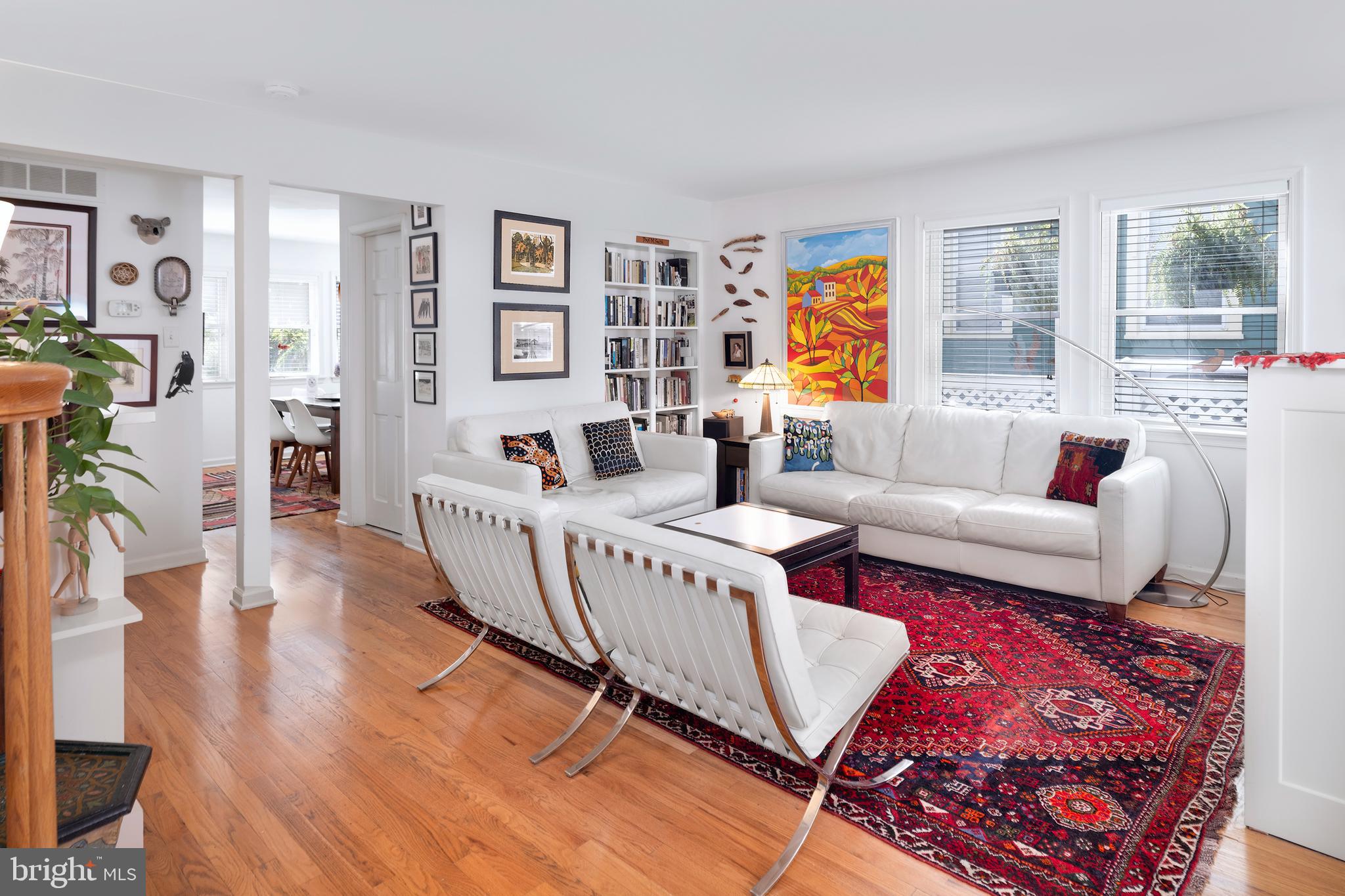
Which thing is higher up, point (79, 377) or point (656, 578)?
point (79, 377)

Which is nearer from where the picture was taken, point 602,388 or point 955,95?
point 955,95

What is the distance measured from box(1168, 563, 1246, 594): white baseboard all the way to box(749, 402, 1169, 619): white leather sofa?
66mm

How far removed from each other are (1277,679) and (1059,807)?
0.68 m

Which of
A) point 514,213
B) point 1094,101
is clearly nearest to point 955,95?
point 1094,101

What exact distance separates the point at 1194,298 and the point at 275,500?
274 inches

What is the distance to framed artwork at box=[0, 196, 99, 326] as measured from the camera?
4160 millimetres

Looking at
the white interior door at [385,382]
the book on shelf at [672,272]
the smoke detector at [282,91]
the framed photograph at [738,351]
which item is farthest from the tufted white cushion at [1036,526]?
the smoke detector at [282,91]

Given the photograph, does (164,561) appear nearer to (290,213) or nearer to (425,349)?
(425,349)

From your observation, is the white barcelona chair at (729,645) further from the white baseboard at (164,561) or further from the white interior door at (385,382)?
the white baseboard at (164,561)

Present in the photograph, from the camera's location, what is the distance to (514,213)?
207 inches

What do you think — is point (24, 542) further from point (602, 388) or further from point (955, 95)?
point (602, 388)

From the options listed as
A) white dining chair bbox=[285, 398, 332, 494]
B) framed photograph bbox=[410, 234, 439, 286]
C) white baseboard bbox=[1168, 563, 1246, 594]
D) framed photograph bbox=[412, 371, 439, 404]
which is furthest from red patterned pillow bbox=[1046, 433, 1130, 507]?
white dining chair bbox=[285, 398, 332, 494]
